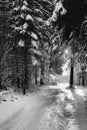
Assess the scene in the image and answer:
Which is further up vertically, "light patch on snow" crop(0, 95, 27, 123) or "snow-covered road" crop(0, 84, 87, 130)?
"light patch on snow" crop(0, 95, 27, 123)

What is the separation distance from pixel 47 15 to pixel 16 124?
46.2ft

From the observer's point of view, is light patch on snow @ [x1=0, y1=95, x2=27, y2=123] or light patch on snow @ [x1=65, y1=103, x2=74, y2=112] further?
light patch on snow @ [x1=65, y1=103, x2=74, y2=112]

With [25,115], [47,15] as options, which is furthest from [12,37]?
[25,115]

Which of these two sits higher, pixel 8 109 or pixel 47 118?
pixel 8 109

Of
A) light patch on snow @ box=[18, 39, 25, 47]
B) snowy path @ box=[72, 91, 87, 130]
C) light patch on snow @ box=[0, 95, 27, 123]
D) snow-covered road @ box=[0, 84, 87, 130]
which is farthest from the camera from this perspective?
light patch on snow @ box=[18, 39, 25, 47]

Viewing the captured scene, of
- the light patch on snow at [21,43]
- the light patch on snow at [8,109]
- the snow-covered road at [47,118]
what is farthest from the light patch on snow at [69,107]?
the light patch on snow at [21,43]

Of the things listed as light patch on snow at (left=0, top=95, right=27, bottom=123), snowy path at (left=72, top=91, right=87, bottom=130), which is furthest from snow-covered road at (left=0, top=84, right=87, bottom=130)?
light patch on snow at (left=0, top=95, right=27, bottom=123)

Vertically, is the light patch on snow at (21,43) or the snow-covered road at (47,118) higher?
the light patch on snow at (21,43)

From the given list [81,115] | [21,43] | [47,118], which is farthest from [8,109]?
[21,43]

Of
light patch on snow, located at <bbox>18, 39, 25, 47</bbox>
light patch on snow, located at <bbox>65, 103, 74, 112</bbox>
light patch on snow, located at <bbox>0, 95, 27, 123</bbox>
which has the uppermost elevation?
light patch on snow, located at <bbox>18, 39, 25, 47</bbox>

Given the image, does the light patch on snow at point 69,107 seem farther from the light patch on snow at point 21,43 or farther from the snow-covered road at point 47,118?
the light patch on snow at point 21,43

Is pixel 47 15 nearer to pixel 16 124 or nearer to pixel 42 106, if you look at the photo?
pixel 42 106

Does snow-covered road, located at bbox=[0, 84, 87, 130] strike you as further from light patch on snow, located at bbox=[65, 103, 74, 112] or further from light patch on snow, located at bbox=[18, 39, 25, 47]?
light patch on snow, located at bbox=[18, 39, 25, 47]

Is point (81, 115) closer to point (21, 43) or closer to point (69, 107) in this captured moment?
point (69, 107)
